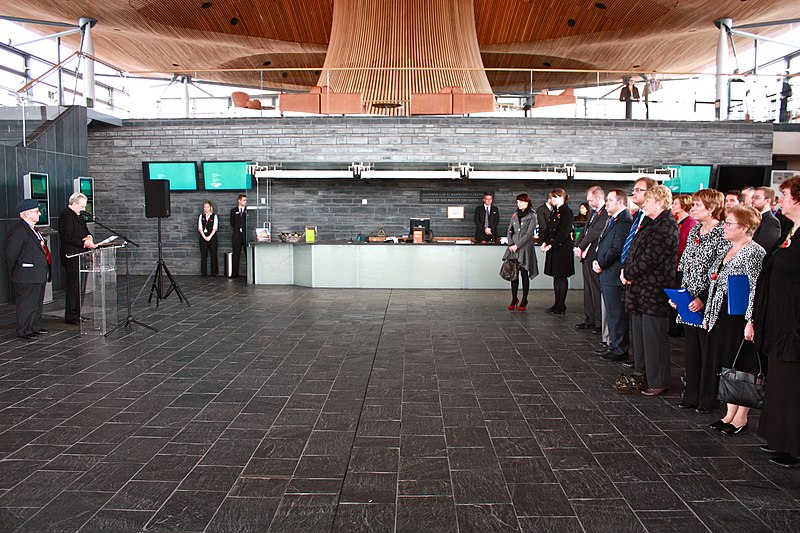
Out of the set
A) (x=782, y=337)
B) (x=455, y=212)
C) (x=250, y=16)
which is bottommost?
(x=782, y=337)

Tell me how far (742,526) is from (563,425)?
163 cm

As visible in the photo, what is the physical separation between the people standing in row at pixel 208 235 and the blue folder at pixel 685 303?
435 inches

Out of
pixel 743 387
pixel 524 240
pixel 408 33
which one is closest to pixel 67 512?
pixel 743 387

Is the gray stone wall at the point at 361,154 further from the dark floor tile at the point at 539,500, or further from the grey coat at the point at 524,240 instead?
the dark floor tile at the point at 539,500

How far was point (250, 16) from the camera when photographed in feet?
67.4

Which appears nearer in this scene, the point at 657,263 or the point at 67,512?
the point at 67,512

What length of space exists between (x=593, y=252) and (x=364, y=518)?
214 inches

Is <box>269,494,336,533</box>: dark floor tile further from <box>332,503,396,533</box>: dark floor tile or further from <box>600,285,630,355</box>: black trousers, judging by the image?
<box>600,285,630,355</box>: black trousers

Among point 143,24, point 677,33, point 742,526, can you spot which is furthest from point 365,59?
point 742,526

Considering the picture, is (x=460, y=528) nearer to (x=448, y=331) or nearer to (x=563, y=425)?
(x=563, y=425)

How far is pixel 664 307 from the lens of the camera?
5.49m

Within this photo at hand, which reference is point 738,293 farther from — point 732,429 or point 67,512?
point 67,512

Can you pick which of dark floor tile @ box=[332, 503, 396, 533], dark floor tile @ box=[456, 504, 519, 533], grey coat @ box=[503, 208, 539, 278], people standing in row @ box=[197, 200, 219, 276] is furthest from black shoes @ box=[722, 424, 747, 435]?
people standing in row @ box=[197, 200, 219, 276]

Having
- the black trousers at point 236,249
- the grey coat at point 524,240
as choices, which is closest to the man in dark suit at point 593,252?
the grey coat at point 524,240
